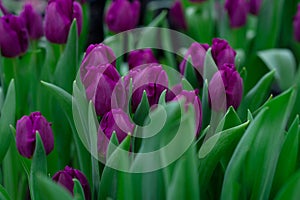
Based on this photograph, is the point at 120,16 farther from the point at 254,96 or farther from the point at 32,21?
the point at 254,96

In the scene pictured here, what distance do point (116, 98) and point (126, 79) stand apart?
0.03m

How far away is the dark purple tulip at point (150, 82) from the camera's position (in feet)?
2.35

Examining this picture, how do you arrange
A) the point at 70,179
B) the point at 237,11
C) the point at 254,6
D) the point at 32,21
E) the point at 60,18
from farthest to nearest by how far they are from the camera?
the point at 254,6 → the point at 237,11 → the point at 32,21 → the point at 60,18 → the point at 70,179

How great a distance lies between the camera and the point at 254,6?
137 centimetres

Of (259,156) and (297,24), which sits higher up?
(297,24)

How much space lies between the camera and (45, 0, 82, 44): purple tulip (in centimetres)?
93

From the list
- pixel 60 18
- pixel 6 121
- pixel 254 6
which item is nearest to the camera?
pixel 6 121

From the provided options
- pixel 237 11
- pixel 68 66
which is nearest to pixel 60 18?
pixel 68 66

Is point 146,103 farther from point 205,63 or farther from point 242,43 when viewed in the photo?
point 242,43

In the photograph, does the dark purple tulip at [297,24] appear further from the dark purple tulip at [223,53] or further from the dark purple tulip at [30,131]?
the dark purple tulip at [30,131]

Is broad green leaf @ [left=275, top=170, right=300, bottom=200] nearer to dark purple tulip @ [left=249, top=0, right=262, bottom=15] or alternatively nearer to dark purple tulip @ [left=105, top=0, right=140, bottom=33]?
dark purple tulip @ [left=105, top=0, right=140, bottom=33]

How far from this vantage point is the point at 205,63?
0.82 meters

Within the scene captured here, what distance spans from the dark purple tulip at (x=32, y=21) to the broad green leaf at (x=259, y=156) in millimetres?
487

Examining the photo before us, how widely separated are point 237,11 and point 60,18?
1.53ft
